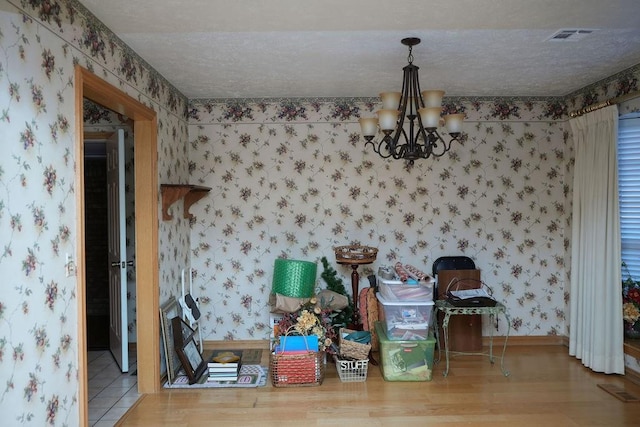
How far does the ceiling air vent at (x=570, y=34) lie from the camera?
2.82m

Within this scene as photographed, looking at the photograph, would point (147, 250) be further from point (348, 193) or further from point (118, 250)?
point (348, 193)

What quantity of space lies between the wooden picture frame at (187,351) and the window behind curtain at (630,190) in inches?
142

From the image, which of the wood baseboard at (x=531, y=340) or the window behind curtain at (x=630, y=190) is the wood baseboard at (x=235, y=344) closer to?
the wood baseboard at (x=531, y=340)

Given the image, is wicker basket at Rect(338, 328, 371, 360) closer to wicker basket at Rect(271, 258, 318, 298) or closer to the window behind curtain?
wicker basket at Rect(271, 258, 318, 298)

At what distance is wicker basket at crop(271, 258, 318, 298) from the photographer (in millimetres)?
4141

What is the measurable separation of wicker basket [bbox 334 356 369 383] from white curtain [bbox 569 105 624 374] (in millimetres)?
1934

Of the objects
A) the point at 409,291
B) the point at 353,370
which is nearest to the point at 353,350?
the point at 353,370

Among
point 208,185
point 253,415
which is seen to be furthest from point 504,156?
point 253,415

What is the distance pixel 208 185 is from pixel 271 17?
241cm

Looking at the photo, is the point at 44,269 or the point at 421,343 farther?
the point at 421,343

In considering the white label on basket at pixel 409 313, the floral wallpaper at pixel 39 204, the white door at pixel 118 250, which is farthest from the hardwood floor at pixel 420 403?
the floral wallpaper at pixel 39 204

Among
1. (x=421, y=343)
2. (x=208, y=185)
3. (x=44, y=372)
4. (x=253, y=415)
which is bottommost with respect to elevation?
(x=253, y=415)

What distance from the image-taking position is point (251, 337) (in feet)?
15.6

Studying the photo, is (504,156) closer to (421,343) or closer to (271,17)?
(421,343)
